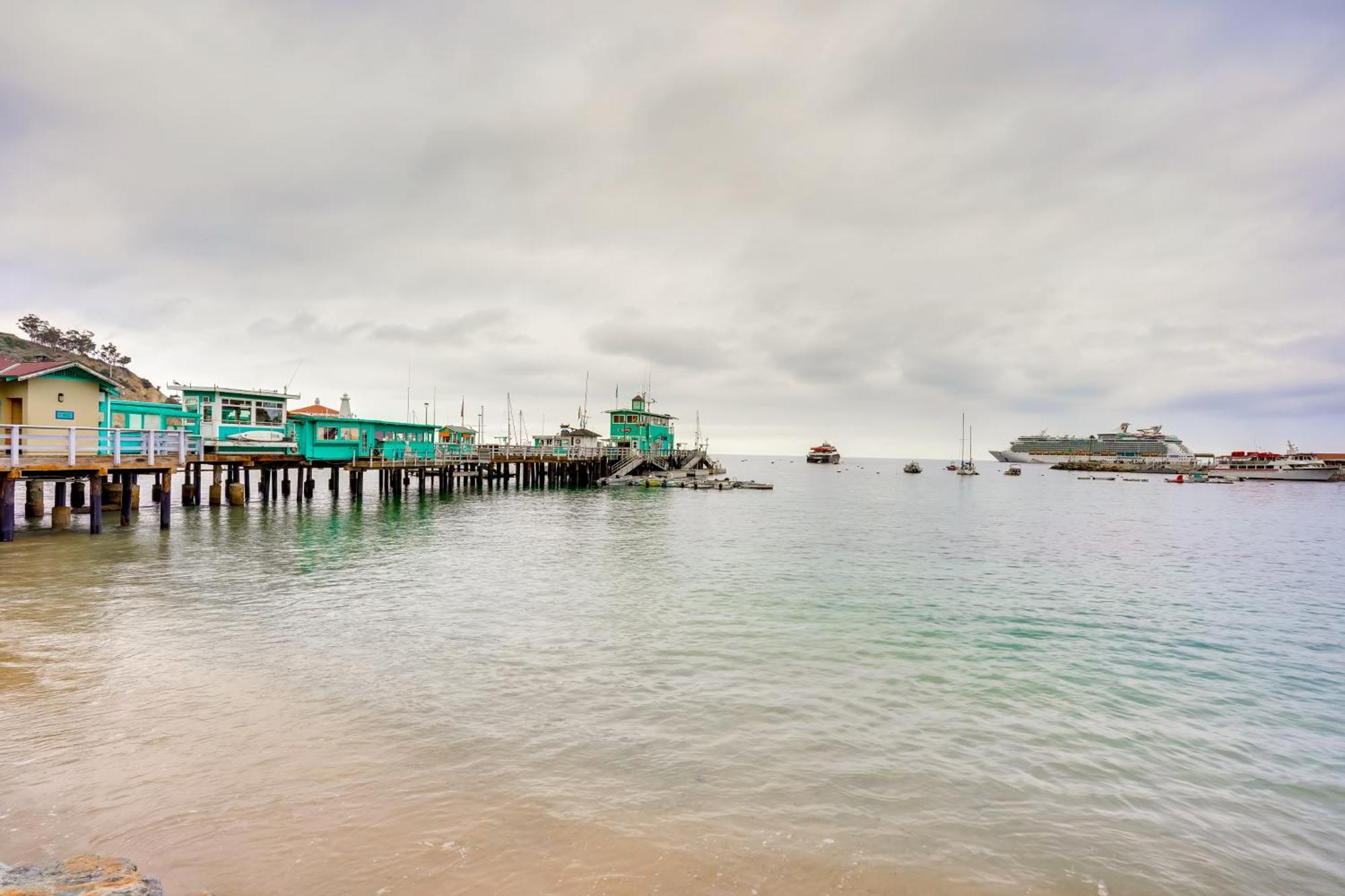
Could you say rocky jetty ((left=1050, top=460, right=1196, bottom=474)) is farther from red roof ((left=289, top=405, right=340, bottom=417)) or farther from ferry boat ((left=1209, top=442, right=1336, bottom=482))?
red roof ((left=289, top=405, right=340, bottom=417))

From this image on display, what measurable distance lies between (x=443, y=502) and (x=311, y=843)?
45.2m

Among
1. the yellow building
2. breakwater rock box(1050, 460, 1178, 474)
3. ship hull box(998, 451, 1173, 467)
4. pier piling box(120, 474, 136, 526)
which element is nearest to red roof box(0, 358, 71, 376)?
the yellow building

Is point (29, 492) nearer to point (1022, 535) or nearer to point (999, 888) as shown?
point (999, 888)

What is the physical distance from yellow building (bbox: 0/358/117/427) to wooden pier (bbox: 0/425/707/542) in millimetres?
723

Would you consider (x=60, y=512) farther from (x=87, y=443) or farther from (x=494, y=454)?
(x=494, y=454)

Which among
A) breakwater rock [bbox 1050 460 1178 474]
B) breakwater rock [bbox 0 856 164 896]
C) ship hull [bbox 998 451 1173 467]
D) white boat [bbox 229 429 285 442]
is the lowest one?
breakwater rock [bbox 0 856 164 896]

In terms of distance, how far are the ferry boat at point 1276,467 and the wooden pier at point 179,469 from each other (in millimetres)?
115328

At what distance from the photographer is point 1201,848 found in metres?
6.64

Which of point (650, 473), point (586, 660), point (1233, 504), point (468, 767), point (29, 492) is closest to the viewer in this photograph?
point (468, 767)

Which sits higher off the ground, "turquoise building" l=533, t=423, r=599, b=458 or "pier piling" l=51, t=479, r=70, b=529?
"turquoise building" l=533, t=423, r=599, b=458

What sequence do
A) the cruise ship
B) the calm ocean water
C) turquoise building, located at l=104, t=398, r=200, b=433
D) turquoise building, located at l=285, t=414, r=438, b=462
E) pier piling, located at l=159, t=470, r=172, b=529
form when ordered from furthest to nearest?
the cruise ship < turquoise building, located at l=285, t=414, r=438, b=462 < turquoise building, located at l=104, t=398, r=200, b=433 < pier piling, located at l=159, t=470, r=172, b=529 < the calm ocean water

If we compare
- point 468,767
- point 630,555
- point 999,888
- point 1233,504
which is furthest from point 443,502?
point 1233,504

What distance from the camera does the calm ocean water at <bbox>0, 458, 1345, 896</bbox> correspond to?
20.1 ft

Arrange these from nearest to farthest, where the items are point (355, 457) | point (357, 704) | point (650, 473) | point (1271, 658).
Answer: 1. point (357, 704)
2. point (1271, 658)
3. point (355, 457)
4. point (650, 473)
